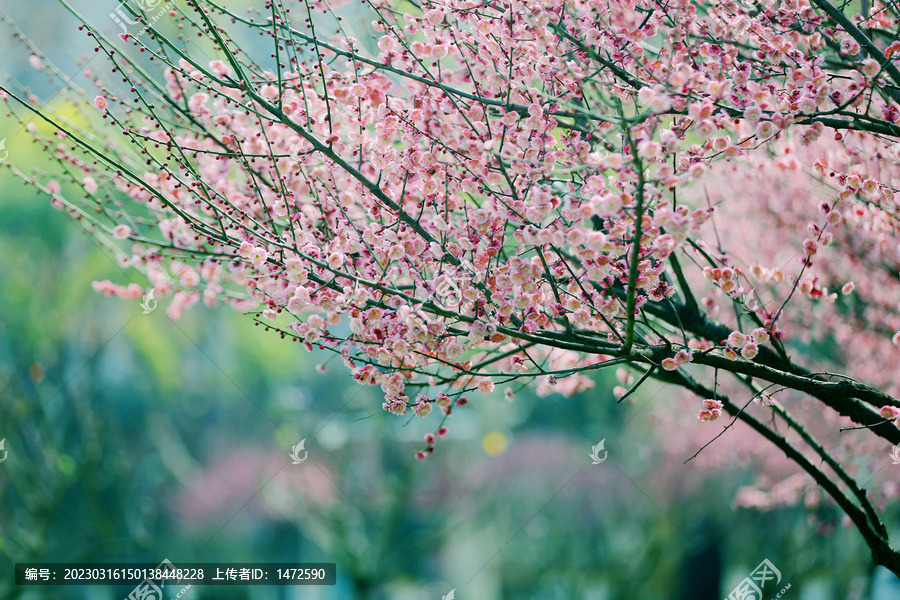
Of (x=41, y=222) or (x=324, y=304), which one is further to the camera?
(x=41, y=222)

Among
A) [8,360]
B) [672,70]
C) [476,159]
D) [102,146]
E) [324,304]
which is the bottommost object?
[324,304]

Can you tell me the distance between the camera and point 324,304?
9.50 ft

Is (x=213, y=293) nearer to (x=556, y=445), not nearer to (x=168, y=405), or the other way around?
(x=168, y=405)

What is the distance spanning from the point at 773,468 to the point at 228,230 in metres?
11.7

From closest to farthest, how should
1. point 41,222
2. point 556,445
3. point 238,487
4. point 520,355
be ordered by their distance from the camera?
point 520,355, point 41,222, point 238,487, point 556,445

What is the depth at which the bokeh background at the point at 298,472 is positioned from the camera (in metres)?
11.1

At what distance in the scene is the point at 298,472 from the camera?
12883 mm

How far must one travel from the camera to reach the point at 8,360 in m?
12.7

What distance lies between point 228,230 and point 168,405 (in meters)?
16.0

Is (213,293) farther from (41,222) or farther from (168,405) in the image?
(168,405)

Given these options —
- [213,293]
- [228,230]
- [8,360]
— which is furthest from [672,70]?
[8,360]

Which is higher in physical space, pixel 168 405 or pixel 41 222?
pixel 41 222

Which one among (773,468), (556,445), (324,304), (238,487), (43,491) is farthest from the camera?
(556,445)

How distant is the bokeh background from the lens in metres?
11.1
